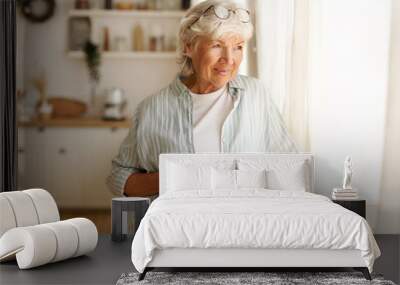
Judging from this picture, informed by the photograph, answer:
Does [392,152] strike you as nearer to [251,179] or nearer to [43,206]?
[251,179]

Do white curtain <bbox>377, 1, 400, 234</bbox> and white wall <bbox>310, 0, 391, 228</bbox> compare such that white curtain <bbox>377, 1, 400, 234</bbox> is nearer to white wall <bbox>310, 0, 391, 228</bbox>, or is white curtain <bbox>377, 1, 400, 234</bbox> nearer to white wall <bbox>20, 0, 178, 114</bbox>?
white wall <bbox>310, 0, 391, 228</bbox>

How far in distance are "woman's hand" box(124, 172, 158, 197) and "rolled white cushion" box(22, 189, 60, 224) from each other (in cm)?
116

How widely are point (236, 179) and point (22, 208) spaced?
168 cm

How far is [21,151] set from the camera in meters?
7.80

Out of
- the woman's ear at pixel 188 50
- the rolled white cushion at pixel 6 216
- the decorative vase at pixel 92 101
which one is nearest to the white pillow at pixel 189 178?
the woman's ear at pixel 188 50

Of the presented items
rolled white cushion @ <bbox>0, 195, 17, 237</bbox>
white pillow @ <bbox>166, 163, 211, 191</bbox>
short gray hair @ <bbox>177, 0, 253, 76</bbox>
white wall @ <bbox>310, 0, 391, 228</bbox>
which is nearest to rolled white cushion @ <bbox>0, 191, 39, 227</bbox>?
rolled white cushion @ <bbox>0, 195, 17, 237</bbox>

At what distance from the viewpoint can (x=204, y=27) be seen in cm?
689

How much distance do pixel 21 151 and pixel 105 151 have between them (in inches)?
32.3

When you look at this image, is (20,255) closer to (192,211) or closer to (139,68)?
(192,211)

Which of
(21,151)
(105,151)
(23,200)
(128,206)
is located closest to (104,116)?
(105,151)

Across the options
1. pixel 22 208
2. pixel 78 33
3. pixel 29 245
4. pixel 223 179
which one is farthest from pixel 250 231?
pixel 78 33

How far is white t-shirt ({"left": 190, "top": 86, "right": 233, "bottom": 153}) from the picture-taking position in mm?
6895

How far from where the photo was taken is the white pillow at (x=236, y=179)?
20.5 feet

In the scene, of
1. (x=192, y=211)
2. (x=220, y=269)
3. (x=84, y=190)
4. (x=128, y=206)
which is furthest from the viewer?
(x=84, y=190)
